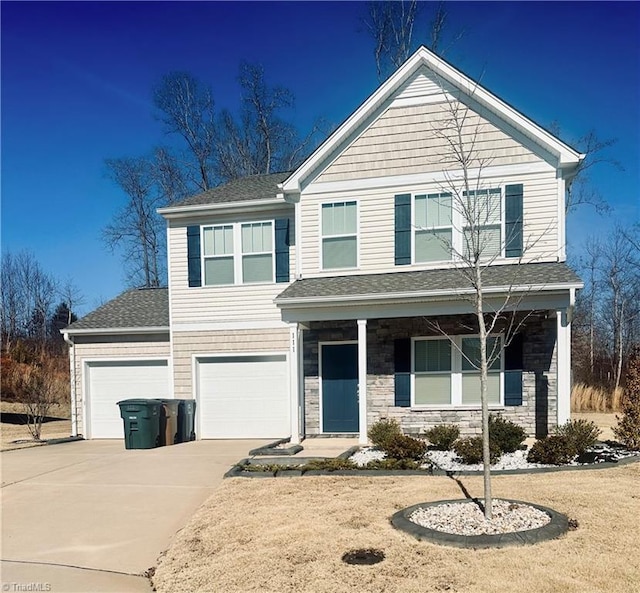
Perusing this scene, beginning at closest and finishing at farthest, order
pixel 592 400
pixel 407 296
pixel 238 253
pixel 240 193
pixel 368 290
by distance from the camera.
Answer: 1. pixel 407 296
2. pixel 368 290
3. pixel 238 253
4. pixel 240 193
5. pixel 592 400

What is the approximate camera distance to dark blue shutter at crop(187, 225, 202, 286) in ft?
45.3

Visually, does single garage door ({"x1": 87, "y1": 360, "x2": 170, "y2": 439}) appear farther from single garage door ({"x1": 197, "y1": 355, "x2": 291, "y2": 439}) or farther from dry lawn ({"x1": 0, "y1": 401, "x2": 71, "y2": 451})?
dry lawn ({"x1": 0, "y1": 401, "x2": 71, "y2": 451})

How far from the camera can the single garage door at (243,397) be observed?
13344mm

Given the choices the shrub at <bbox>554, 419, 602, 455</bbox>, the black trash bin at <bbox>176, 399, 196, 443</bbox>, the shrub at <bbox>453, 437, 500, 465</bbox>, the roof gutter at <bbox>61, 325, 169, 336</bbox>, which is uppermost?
the roof gutter at <bbox>61, 325, 169, 336</bbox>

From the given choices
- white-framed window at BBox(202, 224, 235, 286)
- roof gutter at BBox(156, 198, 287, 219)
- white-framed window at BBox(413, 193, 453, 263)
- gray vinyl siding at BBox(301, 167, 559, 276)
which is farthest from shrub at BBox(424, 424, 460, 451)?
roof gutter at BBox(156, 198, 287, 219)

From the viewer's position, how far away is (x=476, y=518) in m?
5.70

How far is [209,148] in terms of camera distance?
2959 centimetres

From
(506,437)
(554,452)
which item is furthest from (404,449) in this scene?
(554,452)

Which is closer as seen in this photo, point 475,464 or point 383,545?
point 383,545

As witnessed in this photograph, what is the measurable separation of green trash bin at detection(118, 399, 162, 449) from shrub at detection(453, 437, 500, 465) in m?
6.74

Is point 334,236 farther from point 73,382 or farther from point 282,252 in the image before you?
point 73,382

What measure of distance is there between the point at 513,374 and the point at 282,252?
5.97 metres

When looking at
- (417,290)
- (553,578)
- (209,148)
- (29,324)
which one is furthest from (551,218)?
(29,324)

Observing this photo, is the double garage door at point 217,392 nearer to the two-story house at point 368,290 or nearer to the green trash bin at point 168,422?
the two-story house at point 368,290
